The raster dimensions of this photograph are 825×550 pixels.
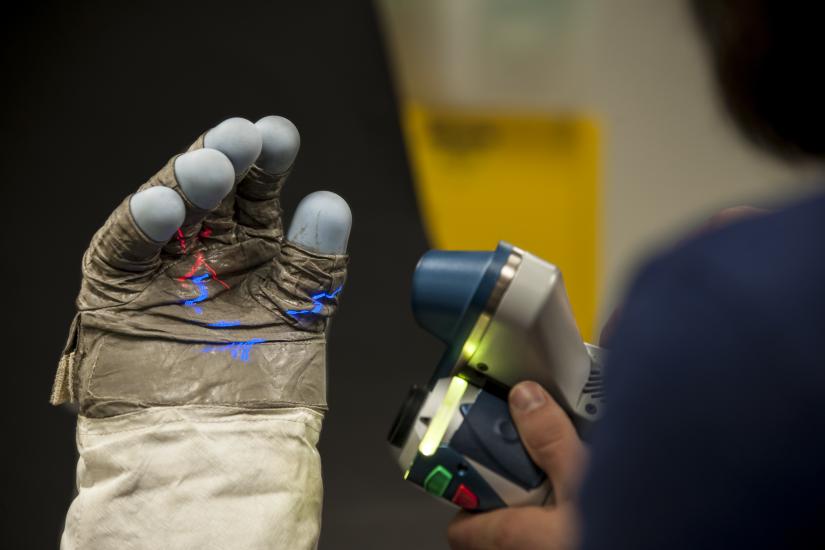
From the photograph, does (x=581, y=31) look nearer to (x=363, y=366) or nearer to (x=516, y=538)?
(x=363, y=366)

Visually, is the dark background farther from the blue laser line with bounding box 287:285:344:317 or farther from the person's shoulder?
the person's shoulder

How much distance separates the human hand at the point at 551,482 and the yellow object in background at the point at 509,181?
69 cm

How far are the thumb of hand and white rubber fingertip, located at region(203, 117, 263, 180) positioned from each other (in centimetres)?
31

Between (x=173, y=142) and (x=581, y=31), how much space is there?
66 cm

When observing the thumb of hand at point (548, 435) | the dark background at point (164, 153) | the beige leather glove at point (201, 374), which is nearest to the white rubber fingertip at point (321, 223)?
the beige leather glove at point (201, 374)

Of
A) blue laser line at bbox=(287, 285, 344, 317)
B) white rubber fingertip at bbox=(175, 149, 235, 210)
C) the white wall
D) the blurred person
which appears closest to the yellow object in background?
the white wall

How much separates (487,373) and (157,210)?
12.1 inches

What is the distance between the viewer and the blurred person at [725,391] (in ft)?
1.07

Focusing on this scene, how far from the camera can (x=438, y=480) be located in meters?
0.69

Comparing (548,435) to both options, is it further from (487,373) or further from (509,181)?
(509,181)

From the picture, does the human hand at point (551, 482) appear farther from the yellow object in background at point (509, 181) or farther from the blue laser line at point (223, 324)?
the yellow object in background at point (509, 181)

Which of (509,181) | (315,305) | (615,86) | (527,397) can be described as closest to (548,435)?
(527,397)

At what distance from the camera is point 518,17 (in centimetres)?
135

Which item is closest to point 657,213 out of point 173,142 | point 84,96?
point 173,142
